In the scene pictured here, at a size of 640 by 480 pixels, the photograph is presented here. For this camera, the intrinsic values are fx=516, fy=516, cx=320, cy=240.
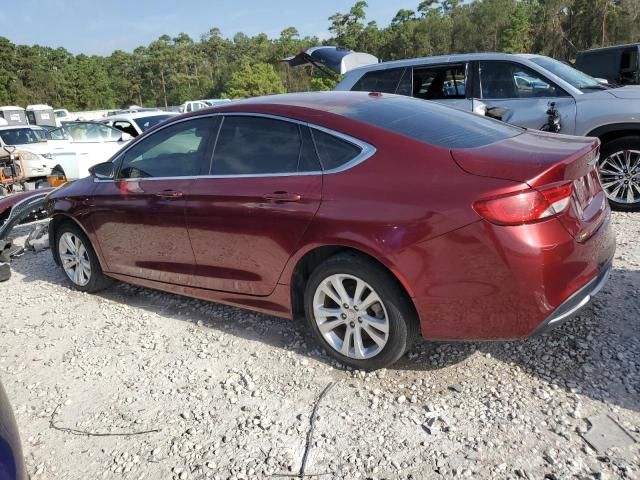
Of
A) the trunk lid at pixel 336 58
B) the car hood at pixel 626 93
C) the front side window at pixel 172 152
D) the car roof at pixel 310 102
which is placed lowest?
the car hood at pixel 626 93

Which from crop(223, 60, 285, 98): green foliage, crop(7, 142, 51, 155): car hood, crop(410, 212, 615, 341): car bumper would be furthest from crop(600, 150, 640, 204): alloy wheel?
crop(223, 60, 285, 98): green foliage

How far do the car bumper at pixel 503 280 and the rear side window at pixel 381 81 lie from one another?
5.04 metres

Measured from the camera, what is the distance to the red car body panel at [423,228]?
2.44 meters

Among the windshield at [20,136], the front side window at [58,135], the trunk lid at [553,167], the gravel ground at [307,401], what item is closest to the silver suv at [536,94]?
the gravel ground at [307,401]

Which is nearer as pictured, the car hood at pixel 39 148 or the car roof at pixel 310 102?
the car roof at pixel 310 102

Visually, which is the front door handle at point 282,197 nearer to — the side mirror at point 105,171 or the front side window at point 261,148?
the front side window at point 261,148

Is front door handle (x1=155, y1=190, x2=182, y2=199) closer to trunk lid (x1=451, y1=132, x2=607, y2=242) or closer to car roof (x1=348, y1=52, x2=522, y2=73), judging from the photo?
trunk lid (x1=451, y1=132, x2=607, y2=242)

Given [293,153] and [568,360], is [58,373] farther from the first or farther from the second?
[568,360]

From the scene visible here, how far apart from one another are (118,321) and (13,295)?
4.88ft

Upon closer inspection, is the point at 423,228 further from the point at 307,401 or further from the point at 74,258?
the point at 74,258

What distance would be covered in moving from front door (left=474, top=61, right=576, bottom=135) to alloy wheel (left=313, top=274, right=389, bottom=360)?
13.5 feet

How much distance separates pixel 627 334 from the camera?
3131 millimetres

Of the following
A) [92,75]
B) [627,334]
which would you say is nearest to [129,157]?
[627,334]

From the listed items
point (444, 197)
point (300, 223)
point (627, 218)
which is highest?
point (444, 197)
